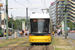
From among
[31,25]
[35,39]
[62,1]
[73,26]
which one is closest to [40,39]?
[35,39]

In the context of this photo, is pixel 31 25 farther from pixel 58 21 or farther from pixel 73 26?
pixel 58 21

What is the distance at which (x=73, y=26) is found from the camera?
130125mm

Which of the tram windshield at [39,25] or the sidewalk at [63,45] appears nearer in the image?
the sidewalk at [63,45]

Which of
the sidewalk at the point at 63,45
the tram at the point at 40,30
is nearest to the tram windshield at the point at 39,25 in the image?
the tram at the point at 40,30

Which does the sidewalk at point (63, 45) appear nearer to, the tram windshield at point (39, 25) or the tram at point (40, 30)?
the tram at point (40, 30)

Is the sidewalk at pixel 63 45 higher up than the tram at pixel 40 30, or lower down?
lower down

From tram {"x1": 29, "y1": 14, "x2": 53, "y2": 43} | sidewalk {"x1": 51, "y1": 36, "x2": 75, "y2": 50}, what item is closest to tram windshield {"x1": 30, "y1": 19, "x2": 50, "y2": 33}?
tram {"x1": 29, "y1": 14, "x2": 53, "y2": 43}

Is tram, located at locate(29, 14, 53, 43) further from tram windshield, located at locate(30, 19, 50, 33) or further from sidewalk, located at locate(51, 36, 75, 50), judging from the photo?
sidewalk, located at locate(51, 36, 75, 50)

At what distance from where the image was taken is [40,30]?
17.0 meters

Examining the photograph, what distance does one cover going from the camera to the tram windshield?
17.0 metres

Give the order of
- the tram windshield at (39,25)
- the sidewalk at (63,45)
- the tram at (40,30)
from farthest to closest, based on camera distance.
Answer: the tram windshield at (39,25) < the tram at (40,30) < the sidewalk at (63,45)

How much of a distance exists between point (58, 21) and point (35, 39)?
126 meters

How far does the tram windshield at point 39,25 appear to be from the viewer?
1697 cm

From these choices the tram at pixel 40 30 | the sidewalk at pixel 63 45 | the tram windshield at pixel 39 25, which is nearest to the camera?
the sidewalk at pixel 63 45
